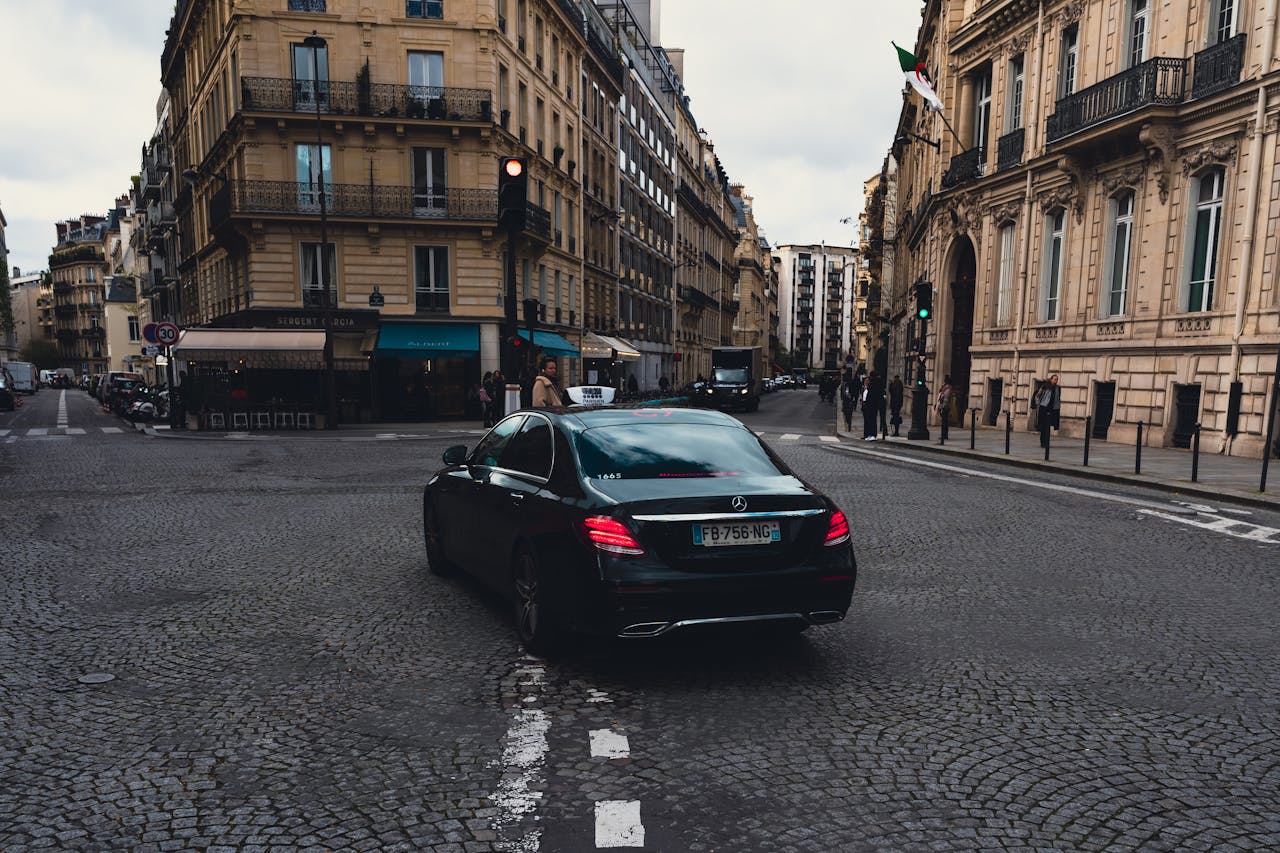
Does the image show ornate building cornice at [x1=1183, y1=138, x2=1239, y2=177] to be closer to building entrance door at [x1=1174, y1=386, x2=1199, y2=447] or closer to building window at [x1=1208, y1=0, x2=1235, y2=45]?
building window at [x1=1208, y1=0, x2=1235, y2=45]

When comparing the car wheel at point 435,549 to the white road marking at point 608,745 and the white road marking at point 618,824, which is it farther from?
the white road marking at point 618,824

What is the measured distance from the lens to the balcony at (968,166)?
88.6 feet

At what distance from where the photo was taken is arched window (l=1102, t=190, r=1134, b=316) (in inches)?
821

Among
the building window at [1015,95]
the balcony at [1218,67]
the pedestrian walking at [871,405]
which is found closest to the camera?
the balcony at [1218,67]

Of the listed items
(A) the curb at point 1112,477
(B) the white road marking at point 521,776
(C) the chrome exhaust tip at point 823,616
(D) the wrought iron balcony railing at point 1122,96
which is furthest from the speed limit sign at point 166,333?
(C) the chrome exhaust tip at point 823,616

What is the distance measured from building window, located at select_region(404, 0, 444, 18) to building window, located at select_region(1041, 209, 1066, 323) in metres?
21.8

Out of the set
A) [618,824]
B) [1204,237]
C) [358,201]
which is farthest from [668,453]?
[358,201]

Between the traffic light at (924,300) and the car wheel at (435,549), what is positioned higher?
the traffic light at (924,300)

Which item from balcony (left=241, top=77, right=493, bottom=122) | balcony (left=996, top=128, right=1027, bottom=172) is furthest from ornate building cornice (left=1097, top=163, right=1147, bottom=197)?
balcony (left=241, top=77, right=493, bottom=122)

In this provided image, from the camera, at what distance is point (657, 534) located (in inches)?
168

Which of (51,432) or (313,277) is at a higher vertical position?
(313,277)

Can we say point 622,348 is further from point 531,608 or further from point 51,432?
point 531,608

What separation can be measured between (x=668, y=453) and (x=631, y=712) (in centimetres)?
152

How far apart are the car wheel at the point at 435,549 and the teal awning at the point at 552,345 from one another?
2787 centimetres
